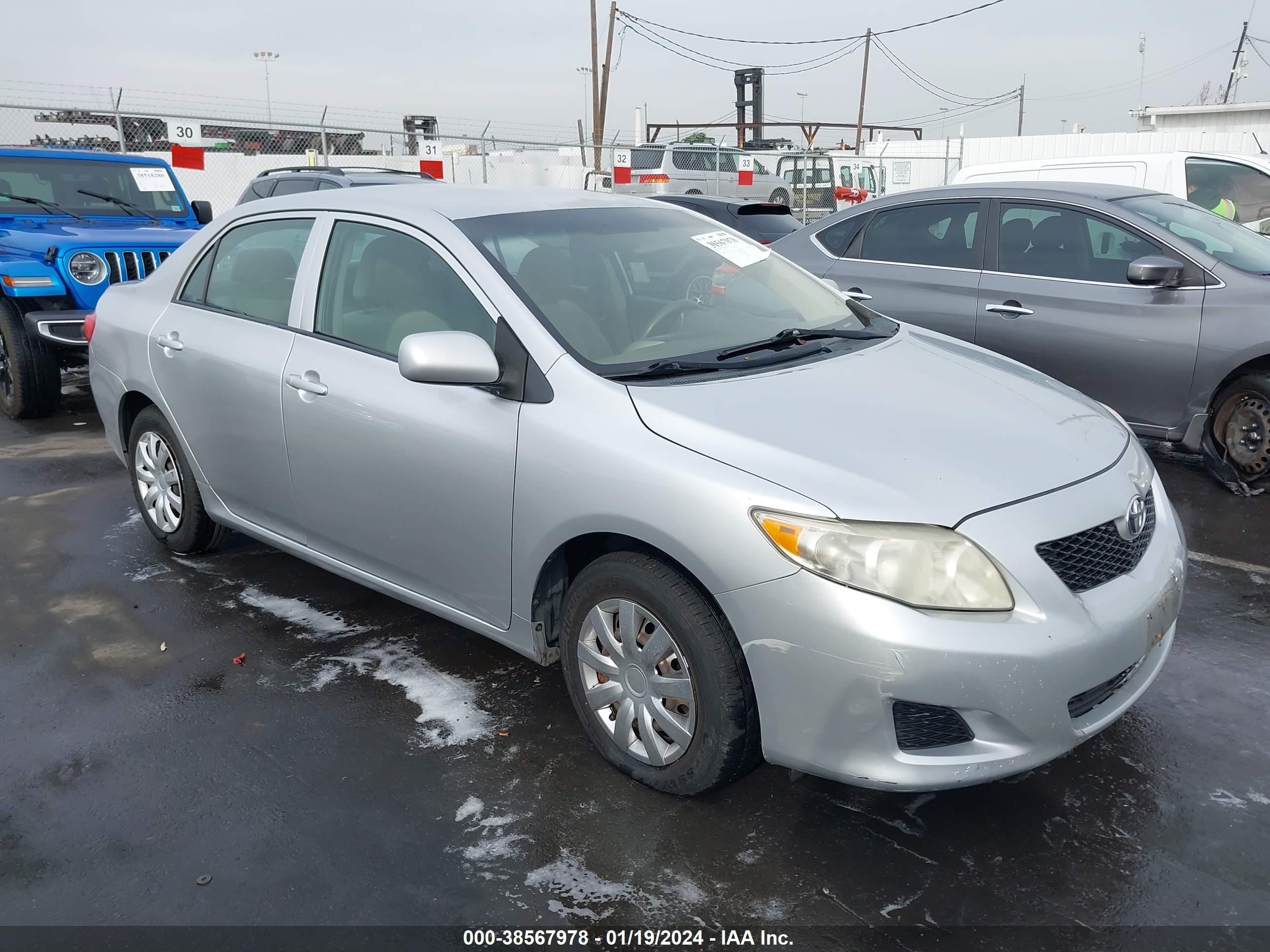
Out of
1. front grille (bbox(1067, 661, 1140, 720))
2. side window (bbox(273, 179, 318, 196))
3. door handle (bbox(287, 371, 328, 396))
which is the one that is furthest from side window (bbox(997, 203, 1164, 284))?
side window (bbox(273, 179, 318, 196))

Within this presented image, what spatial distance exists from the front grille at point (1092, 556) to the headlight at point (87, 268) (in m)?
7.33

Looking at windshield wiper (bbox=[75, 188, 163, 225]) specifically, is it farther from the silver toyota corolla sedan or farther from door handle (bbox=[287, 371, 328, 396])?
door handle (bbox=[287, 371, 328, 396])

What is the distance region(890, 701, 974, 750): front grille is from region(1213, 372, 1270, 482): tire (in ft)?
12.9

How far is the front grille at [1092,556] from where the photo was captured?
258cm

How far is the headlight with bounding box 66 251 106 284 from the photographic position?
24.9 ft

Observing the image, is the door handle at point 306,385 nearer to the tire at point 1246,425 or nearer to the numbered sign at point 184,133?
the tire at point 1246,425

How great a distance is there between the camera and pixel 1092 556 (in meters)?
2.67

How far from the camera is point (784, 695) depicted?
2.56 m

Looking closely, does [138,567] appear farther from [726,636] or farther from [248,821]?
[726,636]

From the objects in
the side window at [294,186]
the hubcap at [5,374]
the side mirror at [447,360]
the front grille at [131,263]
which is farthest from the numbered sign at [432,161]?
the side mirror at [447,360]

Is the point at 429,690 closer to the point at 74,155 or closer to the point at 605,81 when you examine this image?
the point at 74,155

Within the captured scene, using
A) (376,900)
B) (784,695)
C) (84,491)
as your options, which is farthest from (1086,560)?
(84,491)

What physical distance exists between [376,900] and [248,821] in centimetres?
56

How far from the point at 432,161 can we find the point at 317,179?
7375mm
